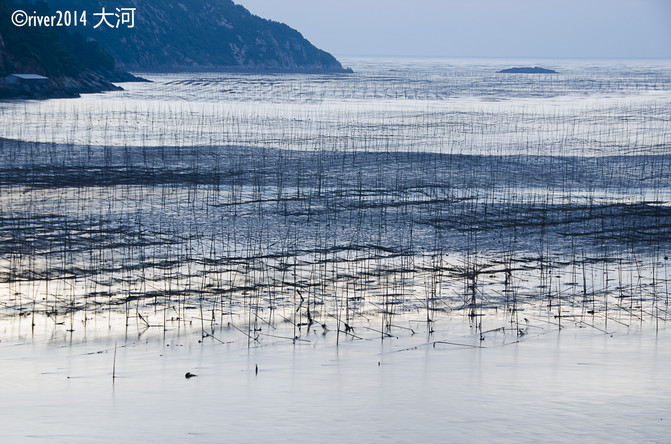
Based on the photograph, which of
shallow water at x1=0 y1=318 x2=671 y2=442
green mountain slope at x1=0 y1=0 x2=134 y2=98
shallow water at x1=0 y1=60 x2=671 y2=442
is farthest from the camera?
green mountain slope at x1=0 y1=0 x2=134 y2=98

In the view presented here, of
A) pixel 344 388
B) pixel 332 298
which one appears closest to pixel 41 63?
pixel 332 298

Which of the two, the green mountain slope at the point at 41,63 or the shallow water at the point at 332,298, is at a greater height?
the green mountain slope at the point at 41,63

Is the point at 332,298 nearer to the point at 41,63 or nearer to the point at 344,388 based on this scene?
the point at 344,388

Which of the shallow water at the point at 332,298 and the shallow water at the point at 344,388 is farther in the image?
the shallow water at the point at 332,298

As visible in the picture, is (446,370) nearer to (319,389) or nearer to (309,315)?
(319,389)

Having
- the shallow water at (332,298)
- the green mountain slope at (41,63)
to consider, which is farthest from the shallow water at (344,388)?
the green mountain slope at (41,63)

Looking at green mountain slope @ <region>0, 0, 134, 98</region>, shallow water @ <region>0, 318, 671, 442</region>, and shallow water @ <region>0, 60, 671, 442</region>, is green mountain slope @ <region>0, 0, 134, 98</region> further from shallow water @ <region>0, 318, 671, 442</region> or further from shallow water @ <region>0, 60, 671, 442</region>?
shallow water @ <region>0, 318, 671, 442</region>

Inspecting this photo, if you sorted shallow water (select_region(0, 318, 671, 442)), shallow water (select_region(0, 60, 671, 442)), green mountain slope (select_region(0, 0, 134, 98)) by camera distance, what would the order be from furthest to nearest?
green mountain slope (select_region(0, 0, 134, 98))
shallow water (select_region(0, 60, 671, 442))
shallow water (select_region(0, 318, 671, 442))

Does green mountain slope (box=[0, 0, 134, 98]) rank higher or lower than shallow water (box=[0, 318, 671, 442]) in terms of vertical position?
higher

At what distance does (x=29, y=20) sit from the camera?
9944cm

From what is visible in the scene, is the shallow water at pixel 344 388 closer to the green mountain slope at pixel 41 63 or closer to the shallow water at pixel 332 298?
the shallow water at pixel 332 298

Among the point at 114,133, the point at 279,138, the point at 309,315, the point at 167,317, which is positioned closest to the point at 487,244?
the point at 309,315

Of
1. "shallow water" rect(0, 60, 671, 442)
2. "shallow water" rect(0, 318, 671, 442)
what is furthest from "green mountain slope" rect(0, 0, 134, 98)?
"shallow water" rect(0, 318, 671, 442)

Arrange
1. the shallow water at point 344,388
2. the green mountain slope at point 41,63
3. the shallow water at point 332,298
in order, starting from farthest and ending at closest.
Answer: the green mountain slope at point 41,63
the shallow water at point 332,298
the shallow water at point 344,388
